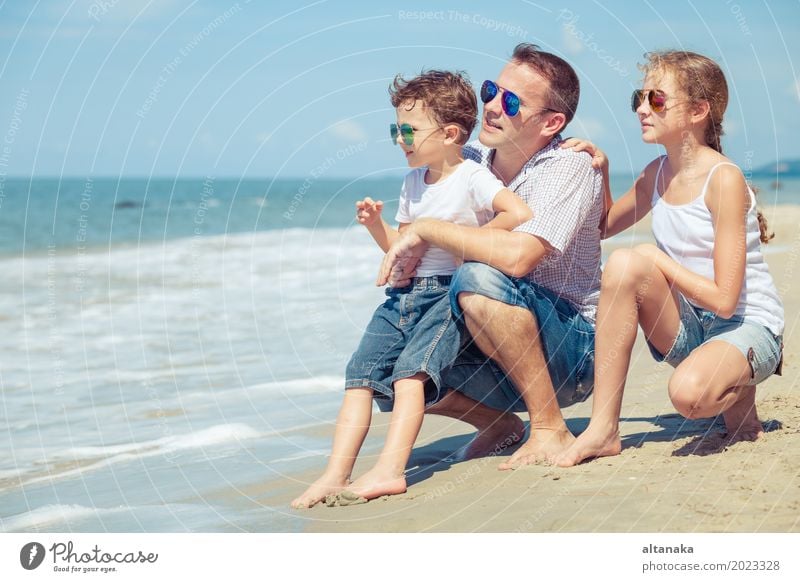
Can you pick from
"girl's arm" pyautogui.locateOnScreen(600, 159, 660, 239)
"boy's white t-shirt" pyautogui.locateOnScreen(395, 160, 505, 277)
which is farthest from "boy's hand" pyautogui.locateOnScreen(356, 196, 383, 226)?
"girl's arm" pyautogui.locateOnScreen(600, 159, 660, 239)

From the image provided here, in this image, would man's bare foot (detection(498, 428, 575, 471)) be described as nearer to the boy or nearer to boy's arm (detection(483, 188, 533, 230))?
the boy

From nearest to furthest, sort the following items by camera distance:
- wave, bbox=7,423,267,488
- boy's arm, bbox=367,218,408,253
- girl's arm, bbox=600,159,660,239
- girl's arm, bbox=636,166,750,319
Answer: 1. girl's arm, bbox=636,166,750,319
2. girl's arm, bbox=600,159,660,239
3. boy's arm, bbox=367,218,408,253
4. wave, bbox=7,423,267,488

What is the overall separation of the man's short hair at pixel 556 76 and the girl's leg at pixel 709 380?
4.11 feet

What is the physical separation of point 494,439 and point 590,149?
141cm

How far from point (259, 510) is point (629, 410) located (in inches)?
82.4

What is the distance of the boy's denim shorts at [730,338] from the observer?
155 inches

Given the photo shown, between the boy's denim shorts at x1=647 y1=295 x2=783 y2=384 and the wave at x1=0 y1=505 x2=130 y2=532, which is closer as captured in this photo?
the boy's denim shorts at x1=647 y1=295 x2=783 y2=384

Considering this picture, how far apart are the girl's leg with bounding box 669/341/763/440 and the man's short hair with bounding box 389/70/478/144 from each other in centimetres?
147

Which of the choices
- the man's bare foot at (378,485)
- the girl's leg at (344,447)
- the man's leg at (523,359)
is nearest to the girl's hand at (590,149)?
the man's leg at (523,359)

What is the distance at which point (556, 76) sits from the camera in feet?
14.8

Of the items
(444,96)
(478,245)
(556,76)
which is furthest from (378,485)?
(556,76)

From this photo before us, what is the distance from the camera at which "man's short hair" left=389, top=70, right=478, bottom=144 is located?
178 inches

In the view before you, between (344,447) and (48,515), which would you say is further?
(48,515)

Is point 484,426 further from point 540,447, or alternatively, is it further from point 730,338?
point 730,338
